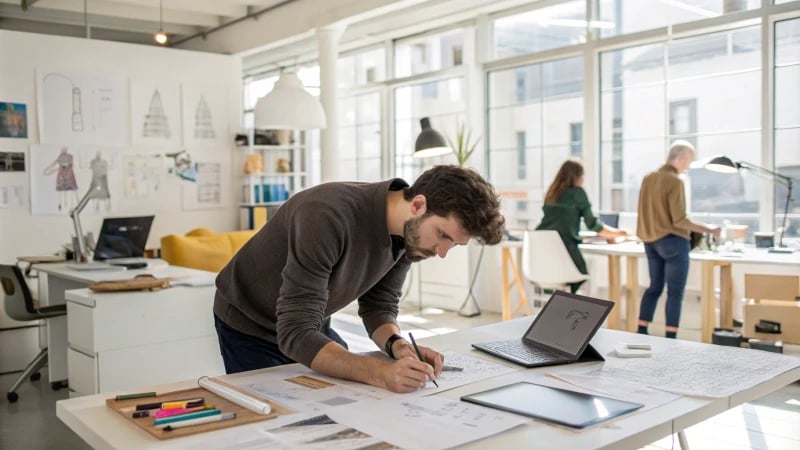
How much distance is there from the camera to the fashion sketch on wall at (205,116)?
8125mm

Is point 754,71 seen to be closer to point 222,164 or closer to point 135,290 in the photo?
point 135,290

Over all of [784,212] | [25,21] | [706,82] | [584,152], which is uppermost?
[25,21]

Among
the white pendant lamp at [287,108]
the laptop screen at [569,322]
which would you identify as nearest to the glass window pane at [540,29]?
the white pendant lamp at [287,108]

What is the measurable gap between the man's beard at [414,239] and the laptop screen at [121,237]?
4.11m

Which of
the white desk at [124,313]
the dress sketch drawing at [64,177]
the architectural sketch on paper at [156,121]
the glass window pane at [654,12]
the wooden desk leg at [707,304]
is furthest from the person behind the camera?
the architectural sketch on paper at [156,121]

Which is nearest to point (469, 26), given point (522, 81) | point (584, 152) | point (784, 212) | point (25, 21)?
point (522, 81)

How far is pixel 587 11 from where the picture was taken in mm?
6949

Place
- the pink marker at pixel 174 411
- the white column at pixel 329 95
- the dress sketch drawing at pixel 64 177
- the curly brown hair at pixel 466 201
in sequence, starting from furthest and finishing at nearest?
the white column at pixel 329 95, the dress sketch drawing at pixel 64 177, the curly brown hair at pixel 466 201, the pink marker at pixel 174 411

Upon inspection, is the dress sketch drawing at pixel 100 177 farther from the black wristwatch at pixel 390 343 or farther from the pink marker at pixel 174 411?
the pink marker at pixel 174 411

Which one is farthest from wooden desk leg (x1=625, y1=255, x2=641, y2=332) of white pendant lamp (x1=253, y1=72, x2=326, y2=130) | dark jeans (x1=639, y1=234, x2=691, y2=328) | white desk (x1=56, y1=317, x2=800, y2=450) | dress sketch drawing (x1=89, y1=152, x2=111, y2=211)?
dress sketch drawing (x1=89, y1=152, x2=111, y2=211)

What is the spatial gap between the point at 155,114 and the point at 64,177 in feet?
3.71

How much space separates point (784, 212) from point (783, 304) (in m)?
0.98

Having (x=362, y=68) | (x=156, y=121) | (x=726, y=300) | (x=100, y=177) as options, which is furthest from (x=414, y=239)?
(x=362, y=68)

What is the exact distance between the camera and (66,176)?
23.9 feet
